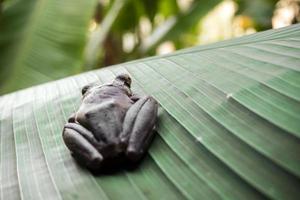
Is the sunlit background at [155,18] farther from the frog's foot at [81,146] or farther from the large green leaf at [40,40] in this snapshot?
the frog's foot at [81,146]

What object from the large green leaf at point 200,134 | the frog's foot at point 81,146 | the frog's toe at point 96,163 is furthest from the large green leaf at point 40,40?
the frog's toe at point 96,163

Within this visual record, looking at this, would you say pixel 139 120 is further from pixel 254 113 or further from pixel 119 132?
pixel 254 113

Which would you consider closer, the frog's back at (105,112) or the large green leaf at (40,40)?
the frog's back at (105,112)

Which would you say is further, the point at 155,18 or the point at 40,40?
the point at 155,18

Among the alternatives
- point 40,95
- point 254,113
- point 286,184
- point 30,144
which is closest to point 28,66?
point 40,95

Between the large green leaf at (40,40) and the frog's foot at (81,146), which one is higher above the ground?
the frog's foot at (81,146)

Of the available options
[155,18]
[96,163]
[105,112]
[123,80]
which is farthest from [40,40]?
[155,18]

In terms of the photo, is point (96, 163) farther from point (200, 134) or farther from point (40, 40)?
point (40, 40)

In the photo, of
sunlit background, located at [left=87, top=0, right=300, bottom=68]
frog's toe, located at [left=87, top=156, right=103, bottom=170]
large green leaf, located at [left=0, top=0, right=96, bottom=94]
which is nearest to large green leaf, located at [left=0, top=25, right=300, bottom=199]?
frog's toe, located at [left=87, top=156, right=103, bottom=170]
